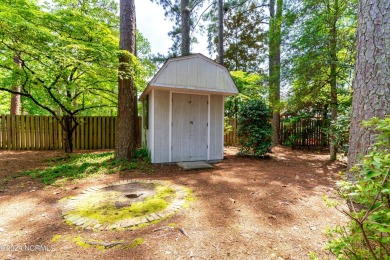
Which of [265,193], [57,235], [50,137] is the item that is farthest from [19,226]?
[50,137]

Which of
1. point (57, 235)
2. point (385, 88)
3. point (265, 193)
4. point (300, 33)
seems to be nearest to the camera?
point (385, 88)

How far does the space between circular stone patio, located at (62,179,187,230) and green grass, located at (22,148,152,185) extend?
1.12m

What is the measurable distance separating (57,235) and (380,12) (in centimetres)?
402

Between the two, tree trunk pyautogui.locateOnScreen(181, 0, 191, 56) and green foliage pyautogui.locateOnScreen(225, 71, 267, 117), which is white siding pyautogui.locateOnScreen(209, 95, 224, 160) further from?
tree trunk pyautogui.locateOnScreen(181, 0, 191, 56)

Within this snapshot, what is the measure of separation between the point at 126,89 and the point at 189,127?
2.10 meters

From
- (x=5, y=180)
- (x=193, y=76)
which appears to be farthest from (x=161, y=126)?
(x=5, y=180)

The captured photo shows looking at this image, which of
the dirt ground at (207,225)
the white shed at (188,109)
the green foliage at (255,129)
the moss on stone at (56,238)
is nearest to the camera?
the dirt ground at (207,225)

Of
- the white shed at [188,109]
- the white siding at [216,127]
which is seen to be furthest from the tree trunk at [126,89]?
the white siding at [216,127]

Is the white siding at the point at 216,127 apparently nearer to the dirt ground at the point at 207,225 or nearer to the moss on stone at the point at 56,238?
the dirt ground at the point at 207,225

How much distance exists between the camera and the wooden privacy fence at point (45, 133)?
7.68 metres

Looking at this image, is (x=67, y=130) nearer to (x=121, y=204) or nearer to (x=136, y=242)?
(x=121, y=204)

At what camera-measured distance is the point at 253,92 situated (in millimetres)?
10297

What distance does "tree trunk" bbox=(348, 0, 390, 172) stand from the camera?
189 centimetres

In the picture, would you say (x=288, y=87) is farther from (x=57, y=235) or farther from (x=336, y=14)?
(x=57, y=235)
